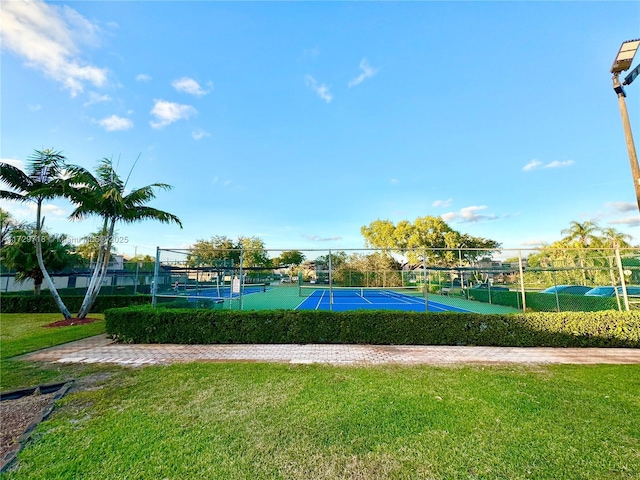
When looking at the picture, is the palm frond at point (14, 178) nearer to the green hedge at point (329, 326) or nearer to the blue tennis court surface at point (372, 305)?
the green hedge at point (329, 326)

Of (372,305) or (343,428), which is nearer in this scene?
(343,428)

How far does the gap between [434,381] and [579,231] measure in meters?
33.4

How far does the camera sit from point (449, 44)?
879cm

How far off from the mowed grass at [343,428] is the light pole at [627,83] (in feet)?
13.2

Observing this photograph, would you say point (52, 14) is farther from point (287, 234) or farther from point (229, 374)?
point (287, 234)

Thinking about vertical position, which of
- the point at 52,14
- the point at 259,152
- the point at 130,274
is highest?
the point at 259,152

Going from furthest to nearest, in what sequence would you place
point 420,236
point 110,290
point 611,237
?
point 420,236 < point 611,237 < point 110,290

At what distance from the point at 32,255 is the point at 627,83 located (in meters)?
21.2

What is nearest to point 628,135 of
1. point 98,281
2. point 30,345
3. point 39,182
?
point 30,345

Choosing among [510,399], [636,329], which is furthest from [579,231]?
[510,399]

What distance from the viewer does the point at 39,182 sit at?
30.8 feet

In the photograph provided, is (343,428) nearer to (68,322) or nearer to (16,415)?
(16,415)

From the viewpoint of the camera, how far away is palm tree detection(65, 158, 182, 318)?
9.28m

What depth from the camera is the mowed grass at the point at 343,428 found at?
2115mm
